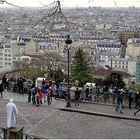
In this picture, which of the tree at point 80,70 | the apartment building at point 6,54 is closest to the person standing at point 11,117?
the tree at point 80,70

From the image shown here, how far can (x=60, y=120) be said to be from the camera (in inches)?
555

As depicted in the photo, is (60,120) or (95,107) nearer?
(60,120)

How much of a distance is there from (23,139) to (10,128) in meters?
Result: 0.50

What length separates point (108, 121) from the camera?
1412 cm

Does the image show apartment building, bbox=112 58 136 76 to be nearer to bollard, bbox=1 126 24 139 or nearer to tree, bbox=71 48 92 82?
tree, bbox=71 48 92 82

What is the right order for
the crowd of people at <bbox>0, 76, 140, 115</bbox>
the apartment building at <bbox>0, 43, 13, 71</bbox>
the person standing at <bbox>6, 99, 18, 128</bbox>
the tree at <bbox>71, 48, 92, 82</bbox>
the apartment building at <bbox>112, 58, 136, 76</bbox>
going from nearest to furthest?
the person standing at <bbox>6, 99, 18, 128</bbox>
the crowd of people at <bbox>0, 76, 140, 115</bbox>
the tree at <bbox>71, 48, 92, 82</bbox>
the apartment building at <bbox>112, 58, 136, 76</bbox>
the apartment building at <bbox>0, 43, 13, 71</bbox>

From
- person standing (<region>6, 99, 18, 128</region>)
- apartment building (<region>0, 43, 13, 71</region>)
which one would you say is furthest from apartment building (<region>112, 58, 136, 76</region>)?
person standing (<region>6, 99, 18, 128</region>)

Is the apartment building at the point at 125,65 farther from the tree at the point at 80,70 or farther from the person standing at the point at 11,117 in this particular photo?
the person standing at the point at 11,117

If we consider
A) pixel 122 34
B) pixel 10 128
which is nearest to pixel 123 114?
pixel 10 128

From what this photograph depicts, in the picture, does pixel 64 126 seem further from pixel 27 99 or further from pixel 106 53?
pixel 106 53

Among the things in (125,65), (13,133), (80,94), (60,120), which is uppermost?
(80,94)

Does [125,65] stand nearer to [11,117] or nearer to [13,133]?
[11,117]

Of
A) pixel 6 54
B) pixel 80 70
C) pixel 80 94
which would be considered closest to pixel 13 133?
pixel 80 94

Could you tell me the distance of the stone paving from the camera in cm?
1256
